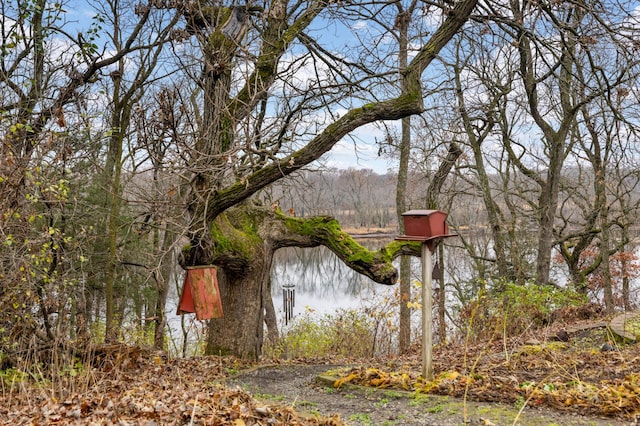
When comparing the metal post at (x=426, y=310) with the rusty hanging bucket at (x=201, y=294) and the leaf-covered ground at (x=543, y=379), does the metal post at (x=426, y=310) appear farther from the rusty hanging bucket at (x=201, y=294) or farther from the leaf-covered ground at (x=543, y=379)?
the rusty hanging bucket at (x=201, y=294)

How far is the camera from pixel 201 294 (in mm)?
6094

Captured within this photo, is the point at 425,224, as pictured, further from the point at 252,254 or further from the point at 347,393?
the point at 252,254

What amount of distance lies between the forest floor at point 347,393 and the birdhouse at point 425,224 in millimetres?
1216

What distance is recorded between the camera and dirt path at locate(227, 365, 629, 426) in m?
4.09

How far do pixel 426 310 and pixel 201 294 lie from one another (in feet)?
8.31

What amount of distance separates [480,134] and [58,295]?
10171 millimetres

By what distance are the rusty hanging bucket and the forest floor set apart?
30.7 inches

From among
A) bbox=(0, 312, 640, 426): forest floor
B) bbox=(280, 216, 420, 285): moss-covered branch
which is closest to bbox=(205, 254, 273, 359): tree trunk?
bbox=(0, 312, 640, 426): forest floor

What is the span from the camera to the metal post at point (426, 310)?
17.6ft

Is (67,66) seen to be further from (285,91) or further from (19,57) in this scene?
(285,91)

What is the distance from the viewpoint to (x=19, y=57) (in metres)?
8.40

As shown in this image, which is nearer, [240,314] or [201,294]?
[201,294]

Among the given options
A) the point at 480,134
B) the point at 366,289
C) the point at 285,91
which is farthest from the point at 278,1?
the point at 366,289

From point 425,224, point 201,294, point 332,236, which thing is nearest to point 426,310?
point 425,224
